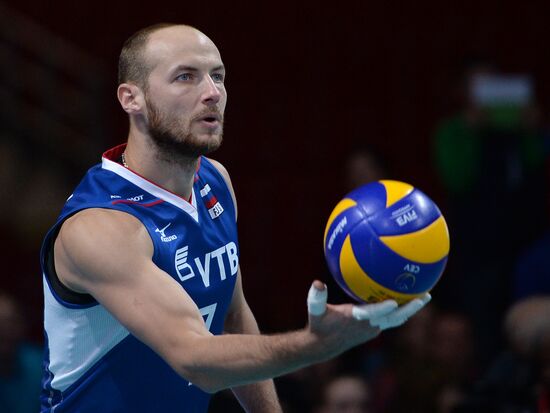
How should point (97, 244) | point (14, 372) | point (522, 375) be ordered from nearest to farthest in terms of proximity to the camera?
point (97, 244), point (522, 375), point (14, 372)

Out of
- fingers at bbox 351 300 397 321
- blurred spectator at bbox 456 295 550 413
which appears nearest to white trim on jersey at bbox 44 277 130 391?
fingers at bbox 351 300 397 321

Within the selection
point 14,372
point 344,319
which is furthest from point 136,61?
point 14,372

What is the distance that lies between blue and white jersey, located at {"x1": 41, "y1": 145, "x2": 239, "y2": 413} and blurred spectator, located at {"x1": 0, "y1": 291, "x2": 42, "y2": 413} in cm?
325

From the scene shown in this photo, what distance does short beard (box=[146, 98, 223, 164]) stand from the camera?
4848 millimetres

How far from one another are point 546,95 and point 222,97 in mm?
8169

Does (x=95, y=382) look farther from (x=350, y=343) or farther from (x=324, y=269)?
(x=324, y=269)

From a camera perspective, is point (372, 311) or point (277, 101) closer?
point (372, 311)

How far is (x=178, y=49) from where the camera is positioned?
4859 mm

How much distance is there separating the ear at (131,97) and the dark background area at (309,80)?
718cm

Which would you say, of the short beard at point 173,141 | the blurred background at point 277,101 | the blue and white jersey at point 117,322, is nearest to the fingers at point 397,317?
the blue and white jersey at point 117,322

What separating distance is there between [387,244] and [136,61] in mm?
1569

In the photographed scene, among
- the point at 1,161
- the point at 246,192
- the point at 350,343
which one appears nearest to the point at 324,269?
the point at 246,192

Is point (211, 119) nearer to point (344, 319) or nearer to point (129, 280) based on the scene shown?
point (129, 280)

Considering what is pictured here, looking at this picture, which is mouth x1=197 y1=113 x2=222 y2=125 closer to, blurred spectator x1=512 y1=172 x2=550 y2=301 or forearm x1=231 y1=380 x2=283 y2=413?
forearm x1=231 y1=380 x2=283 y2=413
